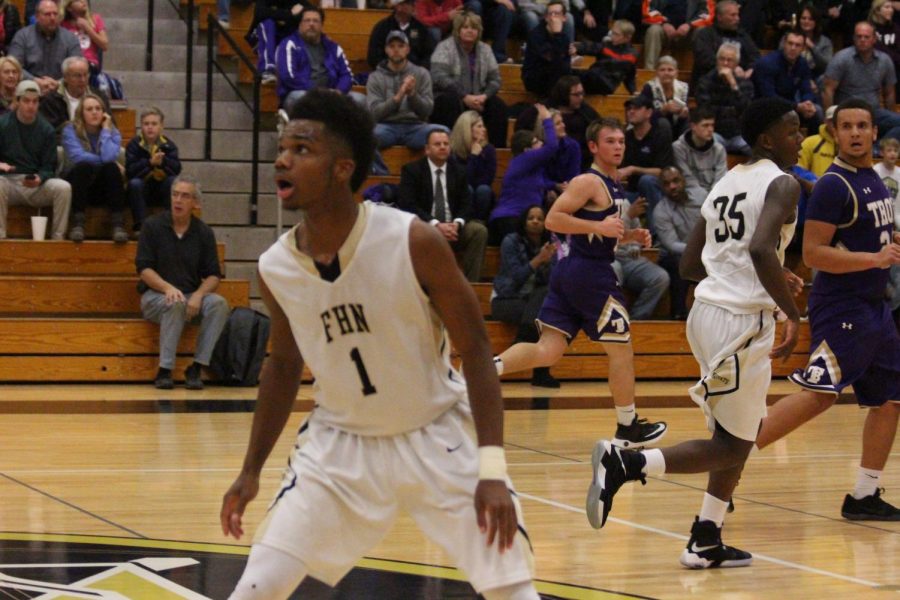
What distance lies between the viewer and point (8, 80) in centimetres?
1177

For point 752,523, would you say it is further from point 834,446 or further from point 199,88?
point 199,88

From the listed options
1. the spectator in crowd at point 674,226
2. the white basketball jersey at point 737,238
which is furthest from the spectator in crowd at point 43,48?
the white basketball jersey at point 737,238

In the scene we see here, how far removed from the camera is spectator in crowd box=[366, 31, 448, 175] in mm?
12844

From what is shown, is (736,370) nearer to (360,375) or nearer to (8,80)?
(360,375)

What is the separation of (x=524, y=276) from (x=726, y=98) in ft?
12.7

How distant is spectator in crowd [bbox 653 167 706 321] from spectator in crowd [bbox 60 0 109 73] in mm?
5093

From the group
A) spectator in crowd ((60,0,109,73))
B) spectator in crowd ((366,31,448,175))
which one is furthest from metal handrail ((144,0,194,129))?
spectator in crowd ((366,31,448,175))

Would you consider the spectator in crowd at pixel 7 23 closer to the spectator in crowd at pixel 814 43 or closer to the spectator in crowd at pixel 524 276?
the spectator in crowd at pixel 524 276

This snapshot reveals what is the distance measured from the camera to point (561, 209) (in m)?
7.98

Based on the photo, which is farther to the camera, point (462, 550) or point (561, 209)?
point (561, 209)

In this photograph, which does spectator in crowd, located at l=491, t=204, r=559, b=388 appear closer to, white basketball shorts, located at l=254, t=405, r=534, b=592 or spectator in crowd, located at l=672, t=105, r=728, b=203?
spectator in crowd, located at l=672, t=105, r=728, b=203

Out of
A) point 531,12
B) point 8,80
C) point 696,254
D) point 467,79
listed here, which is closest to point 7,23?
point 8,80

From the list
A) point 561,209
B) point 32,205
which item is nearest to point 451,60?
point 32,205

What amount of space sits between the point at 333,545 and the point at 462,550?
321 millimetres
